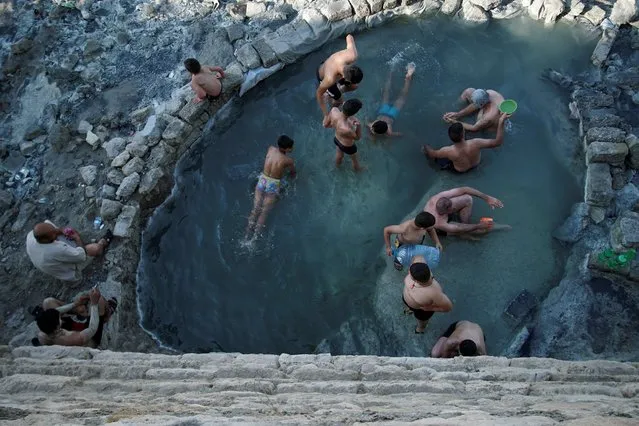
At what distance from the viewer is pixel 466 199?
22.7 ft

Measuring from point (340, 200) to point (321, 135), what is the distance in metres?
1.10

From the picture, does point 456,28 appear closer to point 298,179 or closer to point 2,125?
point 298,179

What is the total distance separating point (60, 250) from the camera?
6262mm

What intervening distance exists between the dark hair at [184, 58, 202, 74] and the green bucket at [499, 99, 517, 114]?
4133 mm

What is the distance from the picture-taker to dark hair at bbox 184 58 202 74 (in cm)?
736

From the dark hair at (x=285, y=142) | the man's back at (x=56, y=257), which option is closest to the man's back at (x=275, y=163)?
the dark hair at (x=285, y=142)

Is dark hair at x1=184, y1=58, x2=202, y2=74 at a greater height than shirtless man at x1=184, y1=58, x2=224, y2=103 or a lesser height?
greater

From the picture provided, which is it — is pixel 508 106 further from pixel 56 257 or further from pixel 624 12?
pixel 56 257

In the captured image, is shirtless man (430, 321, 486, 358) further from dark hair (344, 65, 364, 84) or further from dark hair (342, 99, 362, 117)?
dark hair (344, 65, 364, 84)

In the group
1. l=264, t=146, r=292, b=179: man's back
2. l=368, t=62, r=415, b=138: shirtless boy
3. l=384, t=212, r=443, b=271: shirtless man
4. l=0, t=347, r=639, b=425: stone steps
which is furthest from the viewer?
l=368, t=62, r=415, b=138: shirtless boy

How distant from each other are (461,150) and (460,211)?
2.66 ft

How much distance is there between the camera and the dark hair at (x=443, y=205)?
6578 mm

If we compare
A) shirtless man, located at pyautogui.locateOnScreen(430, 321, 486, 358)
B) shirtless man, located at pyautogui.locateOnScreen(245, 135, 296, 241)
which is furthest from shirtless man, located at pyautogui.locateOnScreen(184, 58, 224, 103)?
shirtless man, located at pyautogui.locateOnScreen(430, 321, 486, 358)

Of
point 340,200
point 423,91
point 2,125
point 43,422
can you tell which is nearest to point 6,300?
point 2,125
